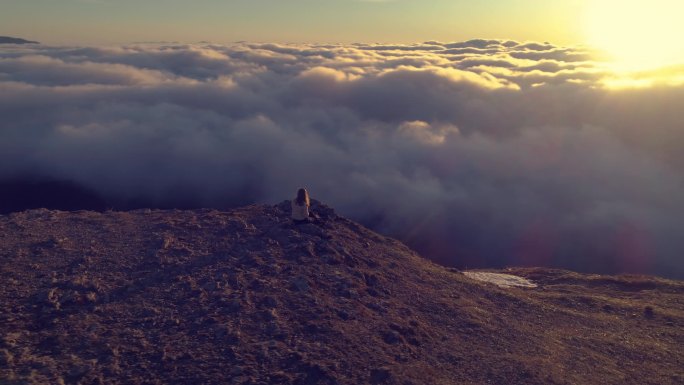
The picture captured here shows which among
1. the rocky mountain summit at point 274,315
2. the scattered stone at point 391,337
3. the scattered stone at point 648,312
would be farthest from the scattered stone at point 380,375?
the scattered stone at point 648,312

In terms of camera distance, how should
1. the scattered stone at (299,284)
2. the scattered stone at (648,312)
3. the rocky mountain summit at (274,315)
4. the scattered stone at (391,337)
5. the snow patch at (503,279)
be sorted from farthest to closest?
1. the snow patch at (503,279)
2. the scattered stone at (648,312)
3. the scattered stone at (299,284)
4. the scattered stone at (391,337)
5. the rocky mountain summit at (274,315)

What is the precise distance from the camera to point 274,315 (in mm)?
10539

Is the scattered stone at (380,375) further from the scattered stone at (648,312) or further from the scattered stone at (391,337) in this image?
the scattered stone at (648,312)

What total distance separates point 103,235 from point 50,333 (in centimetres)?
482

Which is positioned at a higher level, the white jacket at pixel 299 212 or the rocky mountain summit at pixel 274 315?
the white jacket at pixel 299 212

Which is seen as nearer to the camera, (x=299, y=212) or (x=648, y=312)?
(x=648, y=312)

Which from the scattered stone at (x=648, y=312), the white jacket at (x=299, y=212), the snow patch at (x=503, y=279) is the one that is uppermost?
the white jacket at (x=299, y=212)

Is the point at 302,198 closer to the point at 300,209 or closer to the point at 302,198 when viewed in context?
the point at 302,198

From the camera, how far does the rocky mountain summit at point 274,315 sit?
9039 millimetres

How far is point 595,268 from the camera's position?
45.1 m

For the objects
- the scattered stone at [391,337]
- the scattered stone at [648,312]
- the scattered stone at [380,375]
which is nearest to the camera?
the scattered stone at [380,375]

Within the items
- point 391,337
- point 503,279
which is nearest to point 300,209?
point 391,337

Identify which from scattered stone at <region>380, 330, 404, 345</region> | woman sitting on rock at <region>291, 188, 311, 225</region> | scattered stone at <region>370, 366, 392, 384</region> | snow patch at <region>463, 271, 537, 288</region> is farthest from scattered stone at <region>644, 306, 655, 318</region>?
woman sitting on rock at <region>291, 188, 311, 225</region>

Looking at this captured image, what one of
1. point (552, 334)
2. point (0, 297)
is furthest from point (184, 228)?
point (552, 334)
